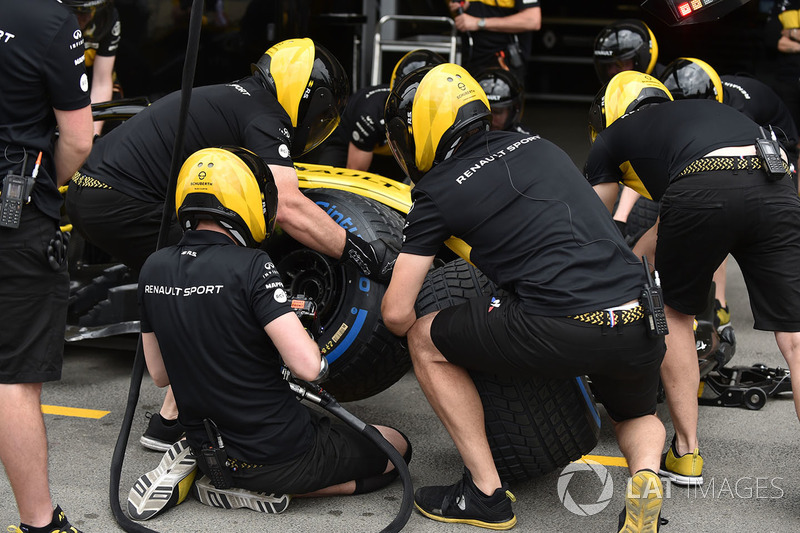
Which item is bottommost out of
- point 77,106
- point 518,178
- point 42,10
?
point 518,178

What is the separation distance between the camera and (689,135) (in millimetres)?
3736

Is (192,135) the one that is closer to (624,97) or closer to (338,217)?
(338,217)

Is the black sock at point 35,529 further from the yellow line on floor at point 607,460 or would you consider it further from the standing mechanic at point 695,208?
the standing mechanic at point 695,208

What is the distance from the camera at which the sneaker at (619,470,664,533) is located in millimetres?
3113

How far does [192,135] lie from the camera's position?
4059mm

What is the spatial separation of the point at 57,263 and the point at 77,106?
20.1 inches

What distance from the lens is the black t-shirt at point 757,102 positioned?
17.2ft

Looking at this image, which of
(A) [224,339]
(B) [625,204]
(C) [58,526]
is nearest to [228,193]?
(A) [224,339]

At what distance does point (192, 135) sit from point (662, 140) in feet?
6.36

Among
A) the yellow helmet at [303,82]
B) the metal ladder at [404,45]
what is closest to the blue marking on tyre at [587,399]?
the yellow helmet at [303,82]

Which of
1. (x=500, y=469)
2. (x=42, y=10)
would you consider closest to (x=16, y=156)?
(x=42, y=10)

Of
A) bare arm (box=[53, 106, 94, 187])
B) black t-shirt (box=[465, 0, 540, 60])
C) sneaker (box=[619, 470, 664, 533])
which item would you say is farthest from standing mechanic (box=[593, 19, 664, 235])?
bare arm (box=[53, 106, 94, 187])

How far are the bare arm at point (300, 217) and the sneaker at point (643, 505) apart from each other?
156 centimetres

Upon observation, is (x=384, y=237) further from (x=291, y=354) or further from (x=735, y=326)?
(x=735, y=326)
